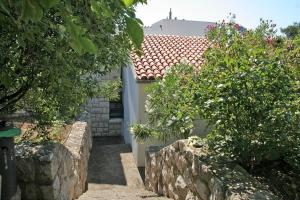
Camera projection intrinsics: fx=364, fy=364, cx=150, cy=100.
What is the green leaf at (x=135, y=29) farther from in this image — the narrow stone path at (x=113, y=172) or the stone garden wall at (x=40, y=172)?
the narrow stone path at (x=113, y=172)

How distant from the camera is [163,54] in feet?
52.1

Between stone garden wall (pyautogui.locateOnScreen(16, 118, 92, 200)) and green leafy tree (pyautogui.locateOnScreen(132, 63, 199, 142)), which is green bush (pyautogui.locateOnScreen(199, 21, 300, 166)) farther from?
stone garden wall (pyautogui.locateOnScreen(16, 118, 92, 200))

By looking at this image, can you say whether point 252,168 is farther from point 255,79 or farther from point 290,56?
point 290,56

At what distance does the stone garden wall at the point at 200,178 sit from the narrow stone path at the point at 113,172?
183 cm

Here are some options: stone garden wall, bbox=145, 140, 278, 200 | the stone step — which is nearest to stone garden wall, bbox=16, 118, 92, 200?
the stone step

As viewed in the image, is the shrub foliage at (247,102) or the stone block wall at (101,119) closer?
the shrub foliage at (247,102)

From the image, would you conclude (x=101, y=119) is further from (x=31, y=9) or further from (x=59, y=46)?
(x=31, y=9)

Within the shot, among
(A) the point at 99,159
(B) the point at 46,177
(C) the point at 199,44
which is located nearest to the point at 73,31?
(B) the point at 46,177

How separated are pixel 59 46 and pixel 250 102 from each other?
2284 mm

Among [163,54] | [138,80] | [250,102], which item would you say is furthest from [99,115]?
[250,102]

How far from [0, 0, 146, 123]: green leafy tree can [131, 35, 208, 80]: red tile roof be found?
553cm

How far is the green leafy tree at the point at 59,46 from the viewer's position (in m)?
1.43

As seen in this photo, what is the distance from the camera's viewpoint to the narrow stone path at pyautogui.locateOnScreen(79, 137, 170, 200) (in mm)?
10445

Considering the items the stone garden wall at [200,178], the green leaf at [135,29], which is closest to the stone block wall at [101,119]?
the stone garden wall at [200,178]
